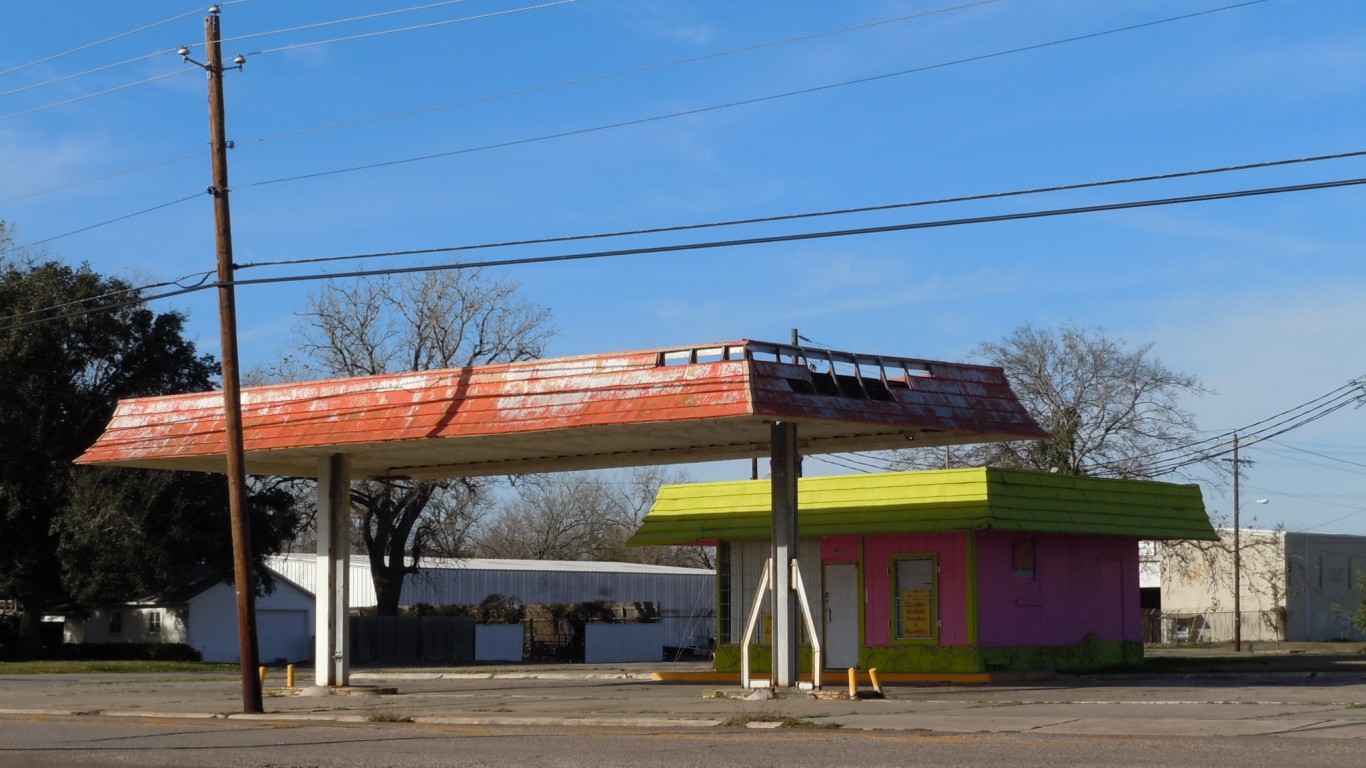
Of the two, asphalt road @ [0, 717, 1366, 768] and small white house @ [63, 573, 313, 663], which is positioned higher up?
asphalt road @ [0, 717, 1366, 768]

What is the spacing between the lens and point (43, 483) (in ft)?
159

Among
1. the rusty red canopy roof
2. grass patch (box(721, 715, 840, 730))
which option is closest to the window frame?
the rusty red canopy roof

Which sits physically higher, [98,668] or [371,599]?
[371,599]

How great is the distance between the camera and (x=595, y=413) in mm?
22281

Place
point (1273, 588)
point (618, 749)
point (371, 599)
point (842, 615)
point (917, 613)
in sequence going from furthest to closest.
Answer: point (371, 599) < point (1273, 588) < point (842, 615) < point (917, 613) < point (618, 749)

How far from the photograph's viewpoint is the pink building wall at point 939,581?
28.2 metres

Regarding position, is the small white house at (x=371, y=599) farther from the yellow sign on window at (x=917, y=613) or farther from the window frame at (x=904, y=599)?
the yellow sign on window at (x=917, y=613)

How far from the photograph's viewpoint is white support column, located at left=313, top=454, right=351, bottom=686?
2652 centimetres

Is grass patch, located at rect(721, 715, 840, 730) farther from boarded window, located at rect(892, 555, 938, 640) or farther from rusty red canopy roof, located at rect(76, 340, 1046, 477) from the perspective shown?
boarded window, located at rect(892, 555, 938, 640)

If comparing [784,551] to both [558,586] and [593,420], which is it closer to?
[593,420]

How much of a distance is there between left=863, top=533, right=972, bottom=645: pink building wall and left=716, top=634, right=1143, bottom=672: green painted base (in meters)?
0.26

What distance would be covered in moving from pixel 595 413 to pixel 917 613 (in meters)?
9.37

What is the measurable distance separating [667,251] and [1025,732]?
9375mm

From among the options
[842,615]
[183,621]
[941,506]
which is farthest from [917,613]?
[183,621]
